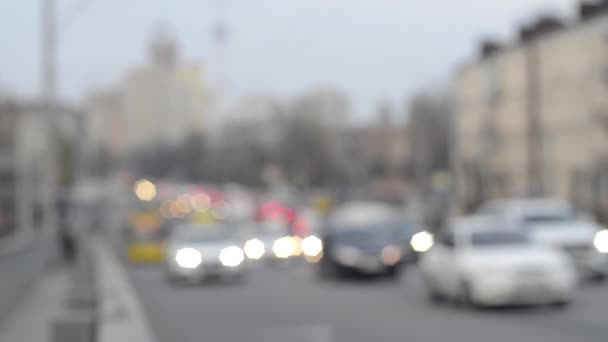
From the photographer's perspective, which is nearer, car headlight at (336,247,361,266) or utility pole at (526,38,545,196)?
car headlight at (336,247,361,266)

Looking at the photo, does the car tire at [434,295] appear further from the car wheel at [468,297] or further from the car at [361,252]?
the car at [361,252]

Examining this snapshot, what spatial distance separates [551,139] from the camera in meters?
56.2

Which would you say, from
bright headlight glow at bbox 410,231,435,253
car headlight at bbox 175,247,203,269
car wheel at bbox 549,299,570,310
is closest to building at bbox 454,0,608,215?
bright headlight glow at bbox 410,231,435,253

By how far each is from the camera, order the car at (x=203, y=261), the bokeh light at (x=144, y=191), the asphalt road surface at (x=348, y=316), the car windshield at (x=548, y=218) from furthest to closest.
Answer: the bokeh light at (x=144, y=191) → the car at (x=203, y=261) → the car windshield at (x=548, y=218) → the asphalt road surface at (x=348, y=316)

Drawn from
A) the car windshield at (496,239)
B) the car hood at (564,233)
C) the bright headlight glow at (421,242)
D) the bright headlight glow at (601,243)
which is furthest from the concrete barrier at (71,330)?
the bright headlight glow at (421,242)

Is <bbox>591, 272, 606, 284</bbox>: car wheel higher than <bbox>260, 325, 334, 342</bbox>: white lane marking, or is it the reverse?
<bbox>591, 272, 606, 284</bbox>: car wheel

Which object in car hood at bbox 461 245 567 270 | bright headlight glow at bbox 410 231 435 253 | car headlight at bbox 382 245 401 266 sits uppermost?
bright headlight glow at bbox 410 231 435 253

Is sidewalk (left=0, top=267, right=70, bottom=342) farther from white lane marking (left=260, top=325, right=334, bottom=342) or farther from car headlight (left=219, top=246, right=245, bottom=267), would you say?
car headlight (left=219, top=246, right=245, bottom=267)

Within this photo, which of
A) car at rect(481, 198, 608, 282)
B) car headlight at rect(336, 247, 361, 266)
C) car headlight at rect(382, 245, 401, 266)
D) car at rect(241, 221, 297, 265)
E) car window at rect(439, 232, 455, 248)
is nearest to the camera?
car window at rect(439, 232, 455, 248)

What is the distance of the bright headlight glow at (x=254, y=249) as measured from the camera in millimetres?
42562

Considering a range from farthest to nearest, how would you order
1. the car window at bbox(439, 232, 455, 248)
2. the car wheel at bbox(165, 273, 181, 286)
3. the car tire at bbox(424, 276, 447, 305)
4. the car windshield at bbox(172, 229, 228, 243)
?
the car windshield at bbox(172, 229, 228, 243) → the car wheel at bbox(165, 273, 181, 286) → the car tire at bbox(424, 276, 447, 305) → the car window at bbox(439, 232, 455, 248)

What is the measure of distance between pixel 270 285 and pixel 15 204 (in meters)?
27.2

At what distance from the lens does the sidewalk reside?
17.2 metres

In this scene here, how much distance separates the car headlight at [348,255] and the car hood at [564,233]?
14.9 ft
